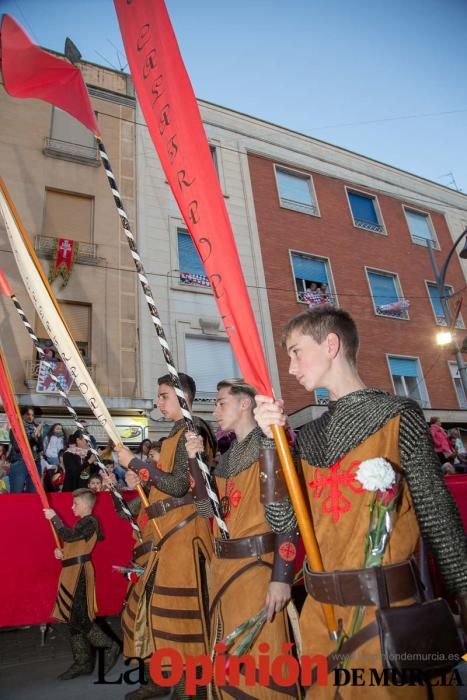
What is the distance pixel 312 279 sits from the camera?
1540 centimetres

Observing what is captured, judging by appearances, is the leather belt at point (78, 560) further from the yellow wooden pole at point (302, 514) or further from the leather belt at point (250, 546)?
the yellow wooden pole at point (302, 514)

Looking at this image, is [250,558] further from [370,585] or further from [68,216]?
[68,216]

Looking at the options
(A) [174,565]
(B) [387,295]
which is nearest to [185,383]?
(A) [174,565]

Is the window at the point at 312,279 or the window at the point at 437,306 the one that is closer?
the window at the point at 312,279

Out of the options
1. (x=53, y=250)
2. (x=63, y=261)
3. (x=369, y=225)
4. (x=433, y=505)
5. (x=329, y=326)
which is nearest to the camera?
(x=433, y=505)

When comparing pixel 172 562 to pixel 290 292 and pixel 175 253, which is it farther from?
pixel 290 292

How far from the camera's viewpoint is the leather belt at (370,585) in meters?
1.34

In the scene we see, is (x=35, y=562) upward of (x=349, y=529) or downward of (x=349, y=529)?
downward

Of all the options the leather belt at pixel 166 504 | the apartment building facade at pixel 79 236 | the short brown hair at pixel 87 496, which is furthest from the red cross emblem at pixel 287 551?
the apartment building facade at pixel 79 236

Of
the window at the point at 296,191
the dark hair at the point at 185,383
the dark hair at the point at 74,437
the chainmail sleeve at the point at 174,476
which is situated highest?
the window at the point at 296,191

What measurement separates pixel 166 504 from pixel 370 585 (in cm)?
210

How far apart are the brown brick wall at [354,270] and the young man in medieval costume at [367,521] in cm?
1143

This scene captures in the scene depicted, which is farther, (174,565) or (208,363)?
(208,363)

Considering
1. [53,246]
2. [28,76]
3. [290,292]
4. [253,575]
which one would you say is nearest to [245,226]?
[290,292]
